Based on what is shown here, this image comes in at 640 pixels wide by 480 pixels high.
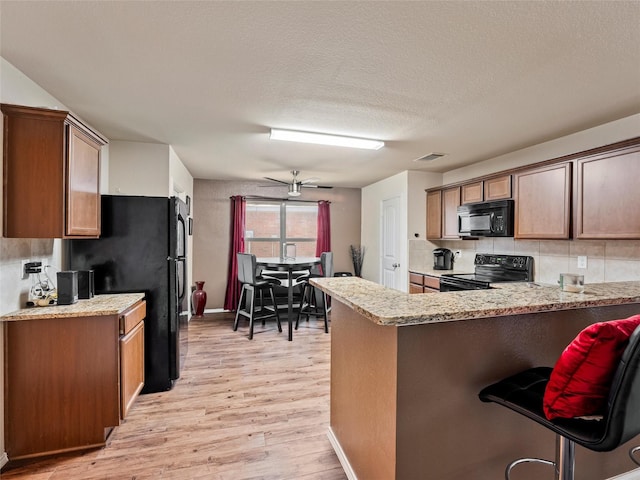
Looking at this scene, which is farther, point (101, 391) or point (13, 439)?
point (101, 391)

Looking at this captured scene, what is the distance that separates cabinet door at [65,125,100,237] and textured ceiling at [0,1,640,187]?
38cm

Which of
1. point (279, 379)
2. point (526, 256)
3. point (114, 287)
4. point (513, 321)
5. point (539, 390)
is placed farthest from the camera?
point (526, 256)

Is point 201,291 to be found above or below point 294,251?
below

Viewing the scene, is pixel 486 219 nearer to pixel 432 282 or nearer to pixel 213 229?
pixel 432 282

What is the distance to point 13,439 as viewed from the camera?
6.35 ft

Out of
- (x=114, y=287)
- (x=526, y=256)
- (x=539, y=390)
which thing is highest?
(x=526, y=256)

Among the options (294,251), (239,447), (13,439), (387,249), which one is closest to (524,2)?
(239,447)

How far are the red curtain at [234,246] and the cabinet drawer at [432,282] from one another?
316cm

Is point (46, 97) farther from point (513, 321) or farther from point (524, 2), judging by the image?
point (513, 321)

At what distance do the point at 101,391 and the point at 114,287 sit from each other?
0.88 metres

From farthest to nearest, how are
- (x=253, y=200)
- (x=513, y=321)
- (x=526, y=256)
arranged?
(x=253, y=200) → (x=526, y=256) → (x=513, y=321)

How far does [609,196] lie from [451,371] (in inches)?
88.7

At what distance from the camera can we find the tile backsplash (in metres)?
2.68

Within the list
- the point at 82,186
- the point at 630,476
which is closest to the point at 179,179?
the point at 82,186
